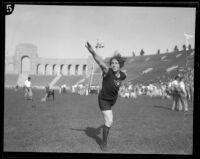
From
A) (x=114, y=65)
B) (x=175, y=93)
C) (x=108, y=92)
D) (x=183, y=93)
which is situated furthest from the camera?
(x=175, y=93)

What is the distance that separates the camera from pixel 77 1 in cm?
629

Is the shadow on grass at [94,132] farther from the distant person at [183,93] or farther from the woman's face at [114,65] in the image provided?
the distant person at [183,93]

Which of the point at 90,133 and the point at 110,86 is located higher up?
the point at 110,86

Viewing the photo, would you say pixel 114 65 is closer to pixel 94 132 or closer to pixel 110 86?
pixel 110 86

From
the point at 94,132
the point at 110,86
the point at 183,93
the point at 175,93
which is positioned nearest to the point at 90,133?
the point at 94,132

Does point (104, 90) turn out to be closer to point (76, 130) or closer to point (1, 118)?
point (76, 130)

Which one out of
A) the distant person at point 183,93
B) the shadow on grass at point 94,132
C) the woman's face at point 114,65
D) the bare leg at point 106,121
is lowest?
the shadow on grass at point 94,132

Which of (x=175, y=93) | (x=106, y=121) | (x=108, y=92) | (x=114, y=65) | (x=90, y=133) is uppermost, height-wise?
(x=114, y=65)

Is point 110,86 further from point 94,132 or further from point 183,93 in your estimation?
point 183,93

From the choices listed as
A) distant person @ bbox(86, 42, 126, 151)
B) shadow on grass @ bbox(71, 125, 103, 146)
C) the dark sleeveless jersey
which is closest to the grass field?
shadow on grass @ bbox(71, 125, 103, 146)

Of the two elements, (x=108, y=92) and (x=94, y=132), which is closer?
(x=108, y=92)

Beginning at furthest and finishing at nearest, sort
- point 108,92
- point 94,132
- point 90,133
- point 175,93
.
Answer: point 175,93 < point 94,132 < point 90,133 < point 108,92

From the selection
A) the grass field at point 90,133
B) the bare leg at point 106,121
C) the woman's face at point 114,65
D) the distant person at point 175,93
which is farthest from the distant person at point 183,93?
the bare leg at point 106,121

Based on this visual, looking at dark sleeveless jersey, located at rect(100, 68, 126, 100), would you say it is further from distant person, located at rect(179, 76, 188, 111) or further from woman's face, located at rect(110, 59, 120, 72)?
→ distant person, located at rect(179, 76, 188, 111)
